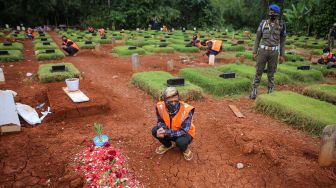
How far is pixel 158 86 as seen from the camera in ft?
21.4

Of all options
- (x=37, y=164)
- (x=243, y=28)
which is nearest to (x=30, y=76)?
(x=37, y=164)

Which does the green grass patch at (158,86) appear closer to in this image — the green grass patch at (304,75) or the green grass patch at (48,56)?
the green grass patch at (304,75)

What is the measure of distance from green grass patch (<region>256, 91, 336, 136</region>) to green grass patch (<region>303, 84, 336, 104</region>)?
102 centimetres

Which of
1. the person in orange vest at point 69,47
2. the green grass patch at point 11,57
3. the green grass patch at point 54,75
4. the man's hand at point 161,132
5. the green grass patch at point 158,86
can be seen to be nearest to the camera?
the man's hand at point 161,132

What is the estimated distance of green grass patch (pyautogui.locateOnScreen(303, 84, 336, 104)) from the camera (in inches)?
249

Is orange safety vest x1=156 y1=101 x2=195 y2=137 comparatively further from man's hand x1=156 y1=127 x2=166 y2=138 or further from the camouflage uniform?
the camouflage uniform

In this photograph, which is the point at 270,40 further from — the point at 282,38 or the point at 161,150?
the point at 161,150

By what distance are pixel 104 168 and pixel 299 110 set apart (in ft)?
12.3

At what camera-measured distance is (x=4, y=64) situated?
962 cm

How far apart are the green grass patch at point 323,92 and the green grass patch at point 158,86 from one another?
287cm

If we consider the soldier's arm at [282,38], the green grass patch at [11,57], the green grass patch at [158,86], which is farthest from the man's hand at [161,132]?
the green grass patch at [11,57]

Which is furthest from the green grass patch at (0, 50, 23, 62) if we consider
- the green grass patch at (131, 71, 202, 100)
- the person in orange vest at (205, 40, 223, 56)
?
the person in orange vest at (205, 40, 223, 56)

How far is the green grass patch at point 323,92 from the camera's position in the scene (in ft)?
20.7

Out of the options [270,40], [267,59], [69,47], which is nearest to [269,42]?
[270,40]
